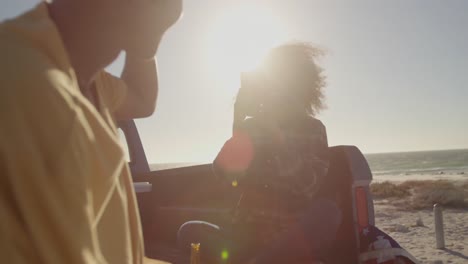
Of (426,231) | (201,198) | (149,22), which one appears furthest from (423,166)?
(149,22)

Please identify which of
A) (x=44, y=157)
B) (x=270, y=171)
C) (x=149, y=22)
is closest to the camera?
(x=44, y=157)

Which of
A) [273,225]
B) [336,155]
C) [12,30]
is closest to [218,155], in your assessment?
[273,225]

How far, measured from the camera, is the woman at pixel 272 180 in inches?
89.2

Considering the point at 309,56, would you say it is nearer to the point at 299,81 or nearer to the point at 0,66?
the point at 299,81

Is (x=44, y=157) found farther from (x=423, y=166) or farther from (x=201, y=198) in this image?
(x=423, y=166)

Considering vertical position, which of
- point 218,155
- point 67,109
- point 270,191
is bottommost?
point 270,191

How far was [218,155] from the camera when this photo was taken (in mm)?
2506

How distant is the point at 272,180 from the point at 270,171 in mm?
50

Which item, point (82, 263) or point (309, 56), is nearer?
point (82, 263)

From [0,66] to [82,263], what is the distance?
26cm

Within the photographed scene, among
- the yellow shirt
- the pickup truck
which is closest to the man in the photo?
the yellow shirt

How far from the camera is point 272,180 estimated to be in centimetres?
234

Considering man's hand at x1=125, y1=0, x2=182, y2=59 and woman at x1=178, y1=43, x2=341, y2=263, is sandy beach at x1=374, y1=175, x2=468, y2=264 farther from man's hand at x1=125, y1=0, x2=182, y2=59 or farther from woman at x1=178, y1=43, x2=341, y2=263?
man's hand at x1=125, y1=0, x2=182, y2=59

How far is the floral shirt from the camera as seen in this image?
2.32 meters
